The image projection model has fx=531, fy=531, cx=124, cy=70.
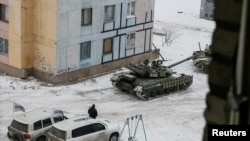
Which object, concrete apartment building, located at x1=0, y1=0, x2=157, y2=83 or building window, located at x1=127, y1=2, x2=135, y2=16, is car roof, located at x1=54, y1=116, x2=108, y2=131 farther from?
building window, located at x1=127, y1=2, x2=135, y2=16

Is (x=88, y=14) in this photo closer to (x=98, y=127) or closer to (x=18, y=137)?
(x=98, y=127)

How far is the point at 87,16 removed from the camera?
2988 centimetres

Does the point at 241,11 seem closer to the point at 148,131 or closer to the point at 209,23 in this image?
the point at 148,131

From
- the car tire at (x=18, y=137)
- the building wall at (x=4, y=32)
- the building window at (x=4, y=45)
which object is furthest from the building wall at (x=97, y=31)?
the car tire at (x=18, y=137)

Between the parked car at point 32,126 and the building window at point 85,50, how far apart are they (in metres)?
9.84

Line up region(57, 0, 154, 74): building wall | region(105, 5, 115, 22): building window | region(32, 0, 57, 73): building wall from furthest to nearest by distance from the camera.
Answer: region(105, 5, 115, 22): building window
region(57, 0, 154, 74): building wall
region(32, 0, 57, 73): building wall

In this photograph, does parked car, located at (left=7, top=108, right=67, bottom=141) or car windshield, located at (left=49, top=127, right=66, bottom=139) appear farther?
parked car, located at (left=7, top=108, right=67, bottom=141)

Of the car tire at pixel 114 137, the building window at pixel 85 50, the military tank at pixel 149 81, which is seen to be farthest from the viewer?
→ the building window at pixel 85 50

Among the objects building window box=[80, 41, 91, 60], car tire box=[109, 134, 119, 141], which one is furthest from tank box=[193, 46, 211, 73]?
car tire box=[109, 134, 119, 141]

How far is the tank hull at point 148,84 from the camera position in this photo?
26142 mm

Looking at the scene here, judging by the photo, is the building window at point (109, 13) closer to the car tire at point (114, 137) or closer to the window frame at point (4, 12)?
the window frame at point (4, 12)

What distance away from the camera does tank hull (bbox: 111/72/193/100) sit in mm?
26142

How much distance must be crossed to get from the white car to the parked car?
75 cm

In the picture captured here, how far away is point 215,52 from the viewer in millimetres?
2754
